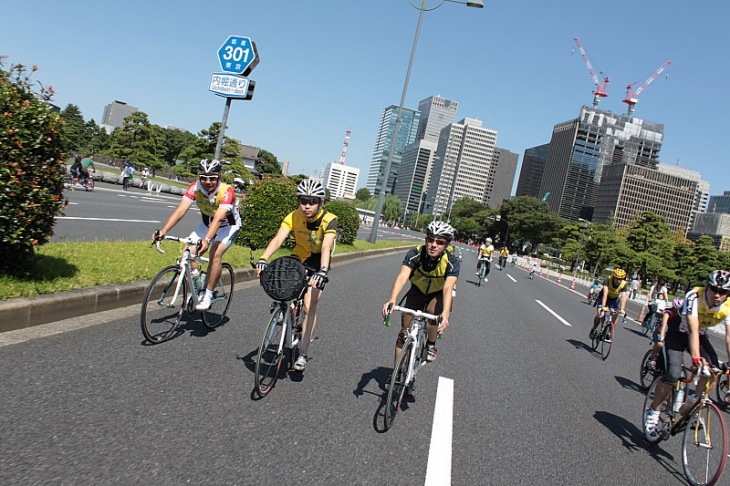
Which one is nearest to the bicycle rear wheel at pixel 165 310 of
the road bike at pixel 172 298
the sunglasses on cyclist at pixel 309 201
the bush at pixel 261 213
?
the road bike at pixel 172 298

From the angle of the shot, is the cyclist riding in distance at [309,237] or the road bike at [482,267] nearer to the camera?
the cyclist riding in distance at [309,237]

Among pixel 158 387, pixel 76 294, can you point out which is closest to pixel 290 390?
pixel 158 387

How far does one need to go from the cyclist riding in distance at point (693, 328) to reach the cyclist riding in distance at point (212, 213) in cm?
499

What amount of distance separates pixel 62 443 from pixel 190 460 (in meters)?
0.77

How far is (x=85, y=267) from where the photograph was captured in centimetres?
653

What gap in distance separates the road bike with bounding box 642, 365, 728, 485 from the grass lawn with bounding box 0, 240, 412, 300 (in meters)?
6.57

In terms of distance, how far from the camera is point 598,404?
5918mm

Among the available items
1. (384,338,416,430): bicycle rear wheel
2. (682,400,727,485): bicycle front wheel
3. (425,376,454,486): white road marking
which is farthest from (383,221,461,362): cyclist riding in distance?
(682,400,727,485): bicycle front wheel

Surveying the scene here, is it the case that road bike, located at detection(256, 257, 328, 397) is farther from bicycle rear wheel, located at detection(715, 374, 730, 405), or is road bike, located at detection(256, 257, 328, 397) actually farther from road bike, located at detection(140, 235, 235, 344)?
bicycle rear wheel, located at detection(715, 374, 730, 405)

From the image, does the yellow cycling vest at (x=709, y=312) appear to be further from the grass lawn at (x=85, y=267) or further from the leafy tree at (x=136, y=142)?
the leafy tree at (x=136, y=142)

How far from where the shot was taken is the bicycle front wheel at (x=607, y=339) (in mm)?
9141

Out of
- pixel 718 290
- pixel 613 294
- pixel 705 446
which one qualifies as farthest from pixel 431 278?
pixel 613 294

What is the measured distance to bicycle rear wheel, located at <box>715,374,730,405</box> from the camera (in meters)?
7.58

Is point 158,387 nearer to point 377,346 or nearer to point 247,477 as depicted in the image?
point 247,477
